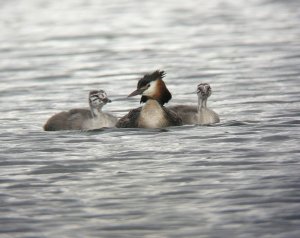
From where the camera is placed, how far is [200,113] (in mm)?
16812

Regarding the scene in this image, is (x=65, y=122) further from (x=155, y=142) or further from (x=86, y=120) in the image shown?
(x=155, y=142)

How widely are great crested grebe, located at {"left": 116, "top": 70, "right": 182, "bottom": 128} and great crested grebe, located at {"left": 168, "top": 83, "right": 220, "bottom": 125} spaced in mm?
163

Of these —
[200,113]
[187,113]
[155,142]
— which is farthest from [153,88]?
[155,142]

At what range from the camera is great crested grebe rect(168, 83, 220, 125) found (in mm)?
16781

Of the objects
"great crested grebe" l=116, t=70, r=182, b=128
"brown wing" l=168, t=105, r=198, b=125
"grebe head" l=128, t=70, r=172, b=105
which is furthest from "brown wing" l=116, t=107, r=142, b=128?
"brown wing" l=168, t=105, r=198, b=125

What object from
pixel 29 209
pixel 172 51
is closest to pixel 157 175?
pixel 29 209

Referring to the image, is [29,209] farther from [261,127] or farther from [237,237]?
[261,127]

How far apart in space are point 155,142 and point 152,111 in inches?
46.3

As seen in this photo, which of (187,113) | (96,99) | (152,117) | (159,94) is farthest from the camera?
(187,113)

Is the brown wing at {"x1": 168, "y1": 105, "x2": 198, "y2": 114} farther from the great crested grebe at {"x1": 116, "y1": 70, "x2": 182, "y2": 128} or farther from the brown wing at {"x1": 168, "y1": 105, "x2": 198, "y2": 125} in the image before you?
the great crested grebe at {"x1": 116, "y1": 70, "x2": 182, "y2": 128}

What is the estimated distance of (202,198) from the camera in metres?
12.0

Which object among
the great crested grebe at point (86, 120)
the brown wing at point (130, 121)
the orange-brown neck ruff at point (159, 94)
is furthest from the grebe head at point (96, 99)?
the orange-brown neck ruff at point (159, 94)

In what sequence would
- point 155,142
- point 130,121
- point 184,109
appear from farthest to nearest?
1. point 184,109
2. point 130,121
3. point 155,142

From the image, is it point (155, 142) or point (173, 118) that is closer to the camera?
point (155, 142)
